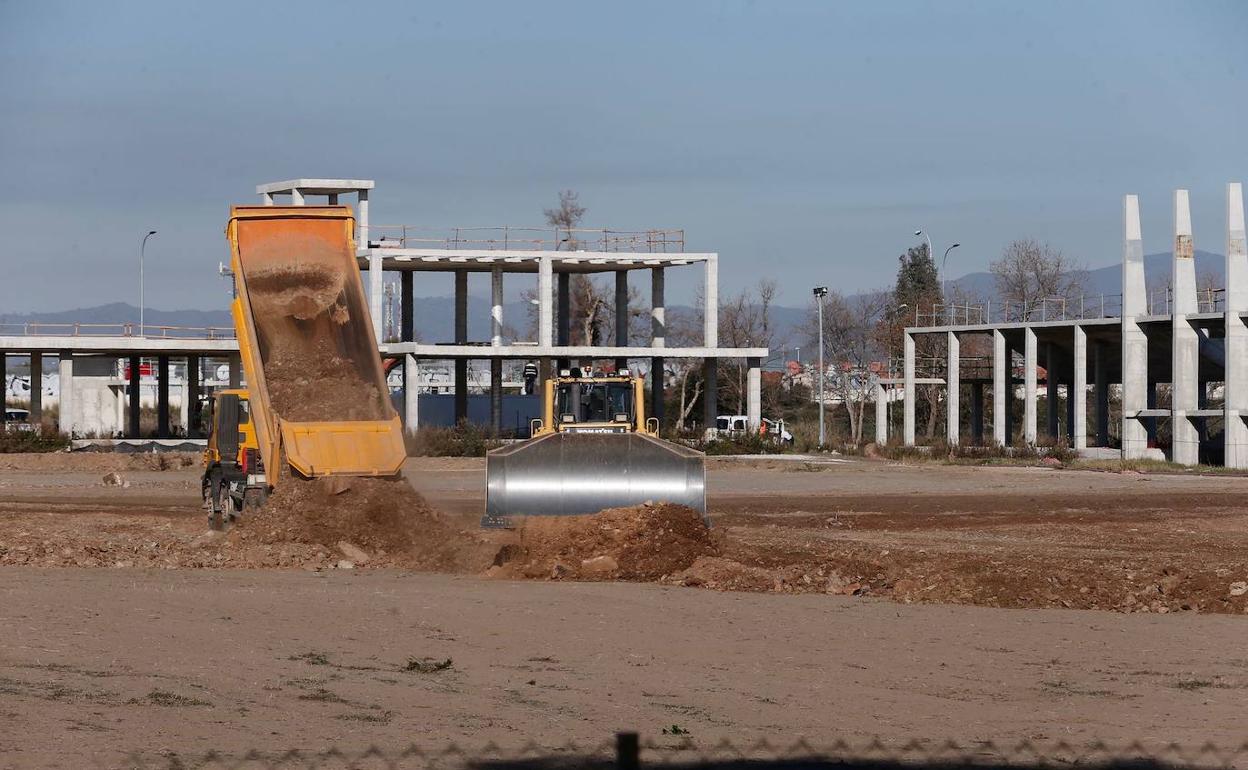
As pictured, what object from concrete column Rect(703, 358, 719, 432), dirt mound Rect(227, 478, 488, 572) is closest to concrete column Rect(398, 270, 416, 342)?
concrete column Rect(703, 358, 719, 432)

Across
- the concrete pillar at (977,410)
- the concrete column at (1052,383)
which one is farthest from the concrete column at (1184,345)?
the concrete pillar at (977,410)

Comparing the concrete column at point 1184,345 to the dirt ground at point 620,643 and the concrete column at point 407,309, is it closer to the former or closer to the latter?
the dirt ground at point 620,643

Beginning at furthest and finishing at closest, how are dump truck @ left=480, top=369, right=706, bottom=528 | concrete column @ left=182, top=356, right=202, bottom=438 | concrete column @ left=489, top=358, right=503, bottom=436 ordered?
concrete column @ left=182, top=356, right=202, bottom=438 → concrete column @ left=489, top=358, right=503, bottom=436 → dump truck @ left=480, top=369, right=706, bottom=528

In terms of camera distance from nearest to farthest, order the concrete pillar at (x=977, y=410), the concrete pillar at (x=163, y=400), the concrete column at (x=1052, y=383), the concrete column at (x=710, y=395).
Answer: the concrete column at (x=710, y=395) → the concrete column at (x=1052, y=383) → the concrete pillar at (x=163, y=400) → the concrete pillar at (x=977, y=410)

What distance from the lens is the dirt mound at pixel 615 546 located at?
64.9 ft

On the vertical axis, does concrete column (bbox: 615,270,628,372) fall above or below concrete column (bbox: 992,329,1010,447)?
above

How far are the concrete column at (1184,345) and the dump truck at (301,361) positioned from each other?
38.1 m

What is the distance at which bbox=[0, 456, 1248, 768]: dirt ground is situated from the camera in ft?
35.2

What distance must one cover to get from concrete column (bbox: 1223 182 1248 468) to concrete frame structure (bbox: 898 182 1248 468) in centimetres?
3

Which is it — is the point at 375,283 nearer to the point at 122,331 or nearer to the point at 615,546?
the point at 122,331

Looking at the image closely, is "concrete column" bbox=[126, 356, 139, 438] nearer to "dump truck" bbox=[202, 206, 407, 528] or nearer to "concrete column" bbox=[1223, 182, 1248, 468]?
"concrete column" bbox=[1223, 182, 1248, 468]

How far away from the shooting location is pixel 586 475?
69.6 feet

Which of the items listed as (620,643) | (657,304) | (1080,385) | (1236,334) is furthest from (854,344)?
(620,643)

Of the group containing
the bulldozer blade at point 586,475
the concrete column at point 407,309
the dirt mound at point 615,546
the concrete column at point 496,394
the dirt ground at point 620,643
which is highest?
the concrete column at point 407,309
